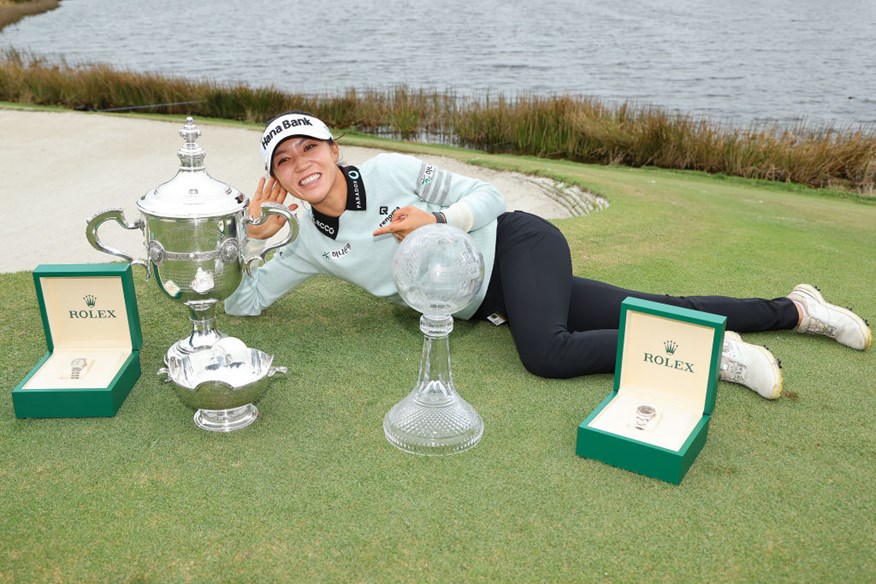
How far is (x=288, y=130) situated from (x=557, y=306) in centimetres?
111

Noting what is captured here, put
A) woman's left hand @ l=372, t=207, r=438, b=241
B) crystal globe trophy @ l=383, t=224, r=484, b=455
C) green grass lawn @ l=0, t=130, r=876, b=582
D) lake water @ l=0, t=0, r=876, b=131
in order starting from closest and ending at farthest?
green grass lawn @ l=0, t=130, r=876, b=582
crystal globe trophy @ l=383, t=224, r=484, b=455
woman's left hand @ l=372, t=207, r=438, b=241
lake water @ l=0, t=0, r=876, b=131

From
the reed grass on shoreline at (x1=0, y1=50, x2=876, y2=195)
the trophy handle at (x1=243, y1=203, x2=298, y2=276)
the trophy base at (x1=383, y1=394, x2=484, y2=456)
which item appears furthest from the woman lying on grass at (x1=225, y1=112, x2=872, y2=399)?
the reed grass on shoreline at (x1=0, y1=50, x2=876, y2=195)

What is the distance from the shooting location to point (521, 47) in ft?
82.0

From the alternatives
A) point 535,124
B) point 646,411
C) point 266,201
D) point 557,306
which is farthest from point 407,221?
point 535,124

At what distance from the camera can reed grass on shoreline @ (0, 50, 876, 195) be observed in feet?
27.3

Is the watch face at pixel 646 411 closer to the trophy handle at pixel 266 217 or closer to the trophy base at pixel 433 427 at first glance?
the trophy base at pixel 433 427

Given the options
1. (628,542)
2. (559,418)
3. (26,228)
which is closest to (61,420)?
(559,418)

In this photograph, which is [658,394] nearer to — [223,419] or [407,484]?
[407,484]

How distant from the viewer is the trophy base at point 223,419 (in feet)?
7.92

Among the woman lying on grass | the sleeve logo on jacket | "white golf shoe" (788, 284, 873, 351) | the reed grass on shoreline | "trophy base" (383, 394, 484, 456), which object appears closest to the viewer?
"trophy base" (383, 394, 484, 456)

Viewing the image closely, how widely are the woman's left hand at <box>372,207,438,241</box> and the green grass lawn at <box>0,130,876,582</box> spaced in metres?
0.55

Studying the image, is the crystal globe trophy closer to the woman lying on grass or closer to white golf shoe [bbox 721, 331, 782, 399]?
the woman lying on grass

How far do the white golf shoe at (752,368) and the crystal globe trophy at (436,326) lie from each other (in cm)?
93

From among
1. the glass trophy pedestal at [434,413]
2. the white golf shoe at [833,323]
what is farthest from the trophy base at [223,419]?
the white golf shoe at [833,323]
